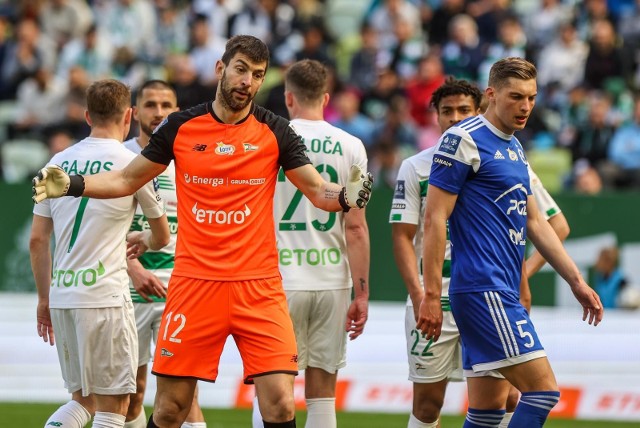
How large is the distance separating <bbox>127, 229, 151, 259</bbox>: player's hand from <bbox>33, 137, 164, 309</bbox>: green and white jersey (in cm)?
16

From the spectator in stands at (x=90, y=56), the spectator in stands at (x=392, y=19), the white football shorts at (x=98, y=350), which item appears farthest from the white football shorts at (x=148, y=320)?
the spectator in stands at (x=392, y=19)

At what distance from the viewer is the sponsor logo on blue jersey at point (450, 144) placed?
7504mm

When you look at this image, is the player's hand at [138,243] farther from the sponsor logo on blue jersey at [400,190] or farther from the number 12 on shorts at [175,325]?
the sponsor logo on blue jersey at [400,190]

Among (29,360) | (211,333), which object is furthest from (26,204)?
(211,333)

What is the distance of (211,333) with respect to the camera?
721 centimetres

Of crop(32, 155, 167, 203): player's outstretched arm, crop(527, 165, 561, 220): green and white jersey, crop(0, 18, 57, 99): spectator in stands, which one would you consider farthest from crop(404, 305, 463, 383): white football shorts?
crop(0, 18, 57, 99): spectator in stands

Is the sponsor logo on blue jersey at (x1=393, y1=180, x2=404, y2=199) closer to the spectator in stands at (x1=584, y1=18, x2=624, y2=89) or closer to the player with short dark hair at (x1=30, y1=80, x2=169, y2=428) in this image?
the player with short dark hair at (x1=30, y1=80, x2=169, y2=428)

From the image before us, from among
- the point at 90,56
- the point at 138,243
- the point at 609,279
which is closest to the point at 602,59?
the point at 609,279

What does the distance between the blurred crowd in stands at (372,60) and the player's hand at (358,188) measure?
9.81 metres

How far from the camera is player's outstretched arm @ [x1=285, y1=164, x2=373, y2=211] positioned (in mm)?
6828

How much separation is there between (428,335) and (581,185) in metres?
9.68

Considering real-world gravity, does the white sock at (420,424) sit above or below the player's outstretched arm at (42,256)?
below

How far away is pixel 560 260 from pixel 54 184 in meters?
3.17

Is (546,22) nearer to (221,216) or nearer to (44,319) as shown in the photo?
(44,319)
